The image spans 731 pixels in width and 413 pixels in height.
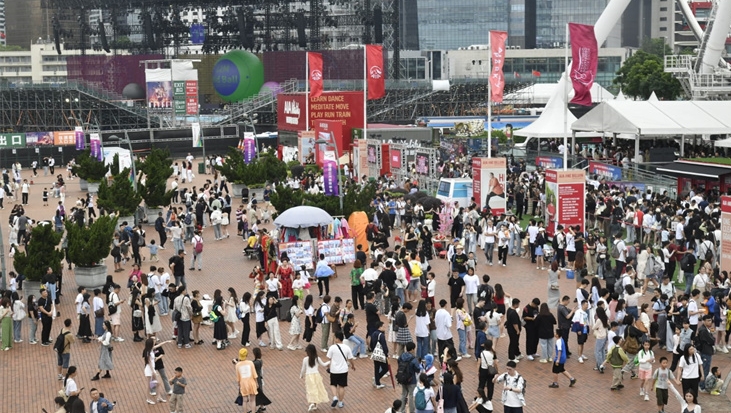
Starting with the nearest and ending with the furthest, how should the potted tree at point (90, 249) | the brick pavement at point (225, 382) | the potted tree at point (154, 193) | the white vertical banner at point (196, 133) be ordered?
the brick pavement at point (225, 382) < the potted tree at point (90, 249) < the potted tree at point (154, 193) < the white vertical banner at point (196, 133)

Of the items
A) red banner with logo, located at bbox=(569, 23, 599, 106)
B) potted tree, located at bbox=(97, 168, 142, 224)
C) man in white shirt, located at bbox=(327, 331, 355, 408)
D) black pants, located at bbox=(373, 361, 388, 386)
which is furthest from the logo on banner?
man in white shirt, located at bbox=(327, 331, 355, 408)

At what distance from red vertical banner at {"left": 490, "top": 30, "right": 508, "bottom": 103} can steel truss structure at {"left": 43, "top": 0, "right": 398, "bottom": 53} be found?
50.6 m

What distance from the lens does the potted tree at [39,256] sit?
24.0m

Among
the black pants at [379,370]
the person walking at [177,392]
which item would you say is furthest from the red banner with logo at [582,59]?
the person walking at [177,392]

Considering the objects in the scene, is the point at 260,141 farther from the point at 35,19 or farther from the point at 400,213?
the point at 35,19

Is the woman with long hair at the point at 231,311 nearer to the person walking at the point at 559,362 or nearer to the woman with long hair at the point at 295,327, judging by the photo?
the woman with long hair at the point at 295,327

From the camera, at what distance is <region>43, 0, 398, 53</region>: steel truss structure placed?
285 feet

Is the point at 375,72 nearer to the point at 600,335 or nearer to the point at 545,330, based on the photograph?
the point at 545,330

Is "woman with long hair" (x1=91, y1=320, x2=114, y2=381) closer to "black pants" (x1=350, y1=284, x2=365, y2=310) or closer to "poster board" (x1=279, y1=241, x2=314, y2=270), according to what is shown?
"black pants" (x1=350, y1=284, x2=365, y2=310)

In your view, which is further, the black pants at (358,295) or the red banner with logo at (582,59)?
the red banner with logo at (582,59)

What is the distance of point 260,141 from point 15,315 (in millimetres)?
49645

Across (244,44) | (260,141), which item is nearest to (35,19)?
(244,44)

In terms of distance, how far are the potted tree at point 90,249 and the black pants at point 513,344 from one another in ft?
37.6

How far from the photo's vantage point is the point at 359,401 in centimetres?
1695
